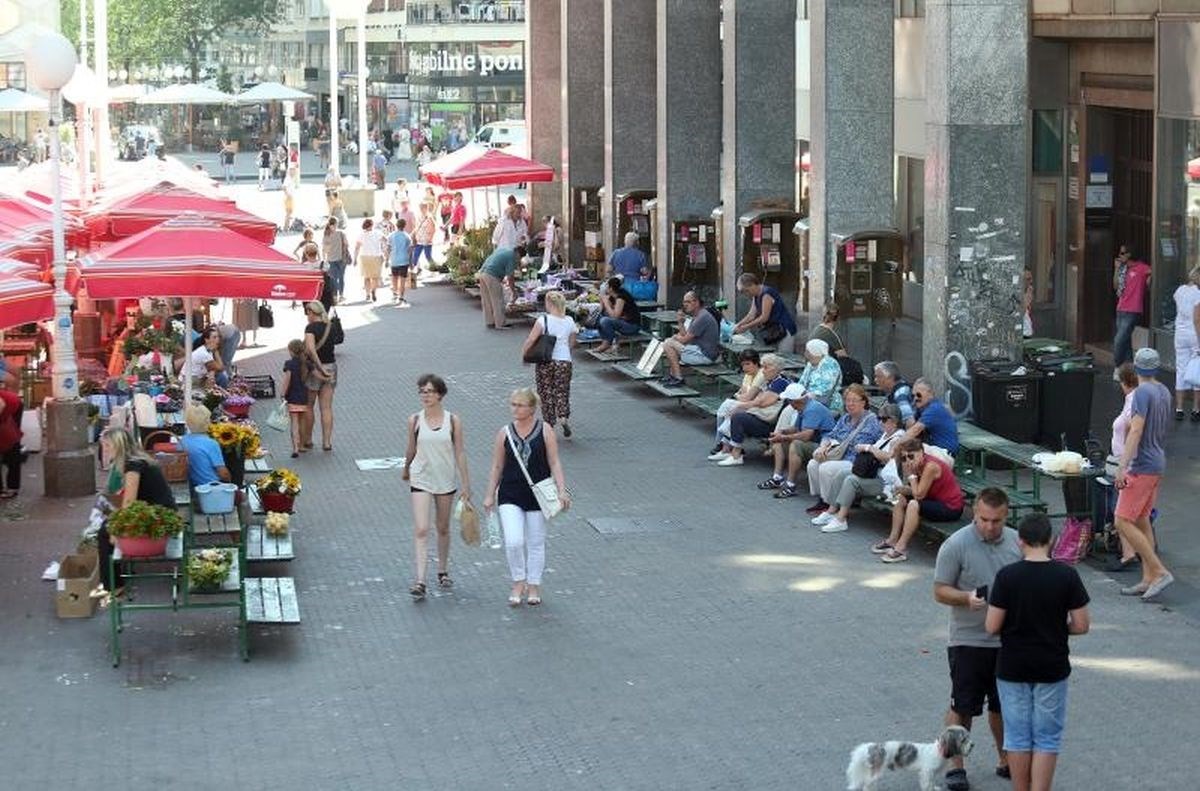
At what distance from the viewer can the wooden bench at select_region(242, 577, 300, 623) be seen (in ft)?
47.4

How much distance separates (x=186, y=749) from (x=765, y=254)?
60.4ft

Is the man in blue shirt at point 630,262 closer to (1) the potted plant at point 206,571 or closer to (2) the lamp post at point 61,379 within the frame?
(2) the lamp post at point 61,379

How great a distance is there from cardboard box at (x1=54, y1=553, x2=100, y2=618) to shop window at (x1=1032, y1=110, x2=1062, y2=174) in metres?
18.8

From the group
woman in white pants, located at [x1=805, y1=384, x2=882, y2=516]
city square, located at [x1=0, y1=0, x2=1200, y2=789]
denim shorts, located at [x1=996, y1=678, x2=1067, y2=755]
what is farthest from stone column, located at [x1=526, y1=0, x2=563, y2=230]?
denim shorts, located at [x1=996, y1=678, x2=1067, y2=755]

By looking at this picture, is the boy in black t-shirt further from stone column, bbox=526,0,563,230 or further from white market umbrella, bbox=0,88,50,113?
white market umbrella, bbox=0,88,50,113

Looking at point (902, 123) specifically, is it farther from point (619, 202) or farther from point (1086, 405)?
point (1086, 405)

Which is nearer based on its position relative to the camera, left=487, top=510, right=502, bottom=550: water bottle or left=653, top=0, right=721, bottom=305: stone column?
left=487, top=510, right=502, bottom=550: water bottle

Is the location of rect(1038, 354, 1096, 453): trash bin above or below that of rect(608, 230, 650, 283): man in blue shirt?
below

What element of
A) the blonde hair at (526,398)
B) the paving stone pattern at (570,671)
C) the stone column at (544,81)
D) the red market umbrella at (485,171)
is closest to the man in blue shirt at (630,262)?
the red market umbrella at (485,171)

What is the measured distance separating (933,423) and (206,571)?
6521 millimetres

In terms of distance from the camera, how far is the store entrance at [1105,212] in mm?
28922

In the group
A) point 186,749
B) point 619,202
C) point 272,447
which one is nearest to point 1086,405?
point 272,447

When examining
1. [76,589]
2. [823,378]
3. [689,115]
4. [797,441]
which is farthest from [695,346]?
[76,589]

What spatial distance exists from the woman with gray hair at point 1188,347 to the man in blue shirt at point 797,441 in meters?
4.95
